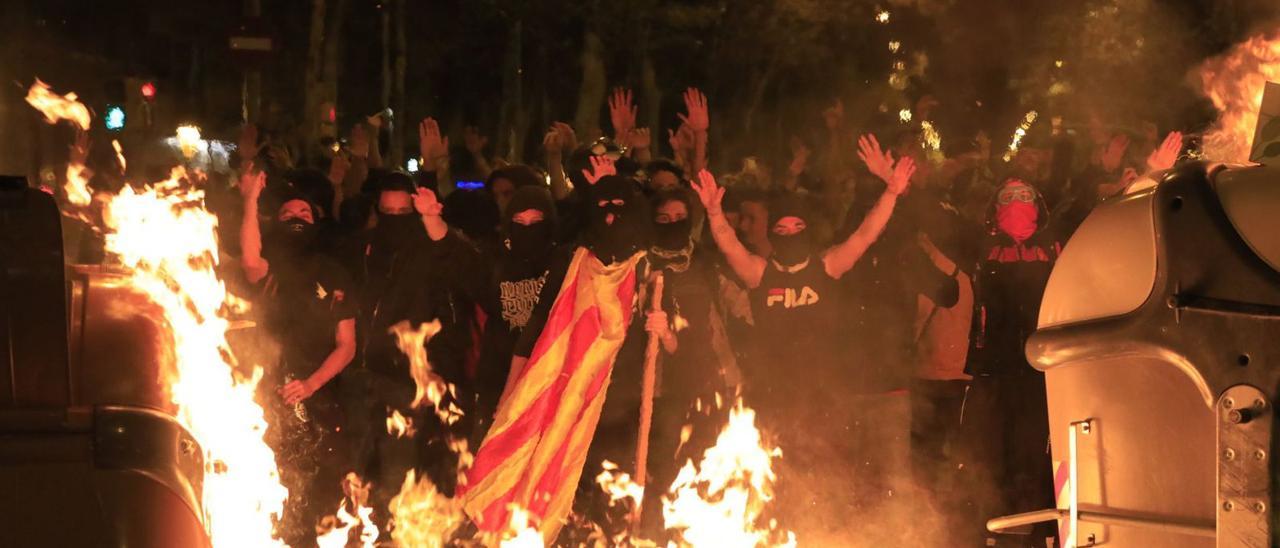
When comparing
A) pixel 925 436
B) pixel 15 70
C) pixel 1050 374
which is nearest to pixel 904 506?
pixel 925 436

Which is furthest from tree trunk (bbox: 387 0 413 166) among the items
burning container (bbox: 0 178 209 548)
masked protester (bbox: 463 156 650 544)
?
burning container (bbox: 0 178 209 548)

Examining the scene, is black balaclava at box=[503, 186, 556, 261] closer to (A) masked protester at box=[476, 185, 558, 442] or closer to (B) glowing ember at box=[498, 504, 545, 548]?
(A) masked protester at box=[476, 185, 558, 442]

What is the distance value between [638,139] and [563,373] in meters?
2.67

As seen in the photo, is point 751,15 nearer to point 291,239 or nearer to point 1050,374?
point 291,239

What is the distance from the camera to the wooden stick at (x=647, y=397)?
26.3ft

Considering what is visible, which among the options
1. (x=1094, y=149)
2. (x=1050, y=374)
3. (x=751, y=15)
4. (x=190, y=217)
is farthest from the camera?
(x=751, y=15)

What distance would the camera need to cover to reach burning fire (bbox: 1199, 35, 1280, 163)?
771 centimetres

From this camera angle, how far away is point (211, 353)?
6020 millimetres

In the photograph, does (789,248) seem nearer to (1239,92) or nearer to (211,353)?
(1239,92)

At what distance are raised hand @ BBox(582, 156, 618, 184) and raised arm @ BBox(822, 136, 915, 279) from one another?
139 centimetres

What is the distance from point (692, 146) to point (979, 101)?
7.06 metres

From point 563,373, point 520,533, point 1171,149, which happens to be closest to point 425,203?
point 563,373

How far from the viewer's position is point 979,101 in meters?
16.3

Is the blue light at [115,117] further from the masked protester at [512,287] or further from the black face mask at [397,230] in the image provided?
the masked protester at [512,287]
